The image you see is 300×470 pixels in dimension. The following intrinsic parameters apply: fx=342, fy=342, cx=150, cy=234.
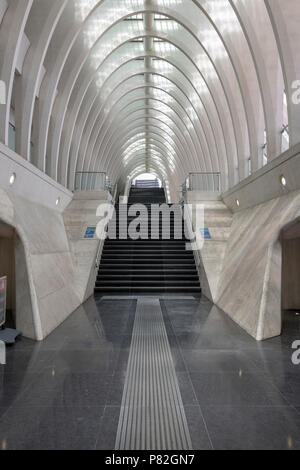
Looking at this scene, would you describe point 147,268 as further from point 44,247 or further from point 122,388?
point 122,388

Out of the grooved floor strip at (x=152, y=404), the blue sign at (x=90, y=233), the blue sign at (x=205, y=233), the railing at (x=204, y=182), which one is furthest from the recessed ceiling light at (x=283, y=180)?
the railing at (x=204, y=182)

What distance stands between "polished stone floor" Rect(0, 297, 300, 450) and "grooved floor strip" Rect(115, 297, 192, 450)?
91 mm

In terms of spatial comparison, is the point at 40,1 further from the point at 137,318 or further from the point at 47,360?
the point at 47,360

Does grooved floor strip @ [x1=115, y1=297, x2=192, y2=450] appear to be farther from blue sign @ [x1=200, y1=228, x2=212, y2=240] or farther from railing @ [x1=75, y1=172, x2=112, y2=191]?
railing @ [x1=75, y1=172, x2=112, y2=191]

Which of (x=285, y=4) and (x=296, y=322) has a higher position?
(x=285, y=4)

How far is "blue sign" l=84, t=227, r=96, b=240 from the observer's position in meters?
13.4

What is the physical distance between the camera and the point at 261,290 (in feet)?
23.0

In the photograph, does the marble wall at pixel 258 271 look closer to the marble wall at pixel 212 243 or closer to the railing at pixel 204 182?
the marble wall at pixel 212 243

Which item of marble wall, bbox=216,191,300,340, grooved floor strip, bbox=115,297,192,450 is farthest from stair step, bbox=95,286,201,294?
A: grooved floor strip, bbox=115,297,192,450

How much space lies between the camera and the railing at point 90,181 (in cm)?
1947
